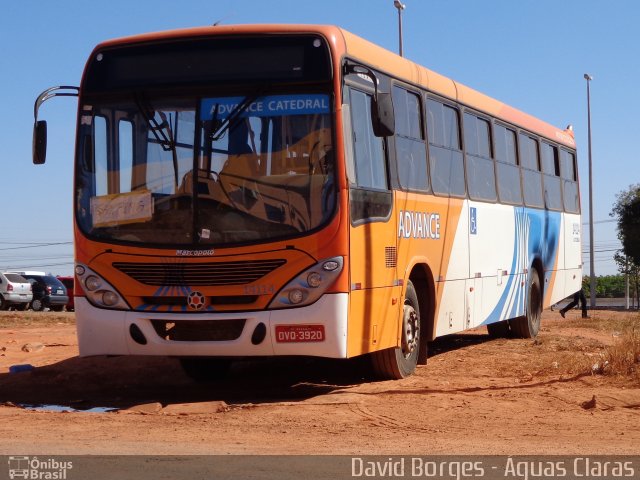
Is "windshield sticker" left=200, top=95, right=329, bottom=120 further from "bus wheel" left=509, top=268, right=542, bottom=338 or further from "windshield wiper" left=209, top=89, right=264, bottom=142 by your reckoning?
"bus wheel" left=509, top=268, right=542, bottom=338

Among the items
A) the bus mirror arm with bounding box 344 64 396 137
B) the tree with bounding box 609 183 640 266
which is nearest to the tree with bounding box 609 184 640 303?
the tree with bounding box 609 183 640 266

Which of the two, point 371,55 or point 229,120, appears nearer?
point 229,120

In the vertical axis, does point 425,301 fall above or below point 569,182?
Result: below

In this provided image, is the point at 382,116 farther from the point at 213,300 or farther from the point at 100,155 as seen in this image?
the point at 100,155

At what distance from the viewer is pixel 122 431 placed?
9805 mm

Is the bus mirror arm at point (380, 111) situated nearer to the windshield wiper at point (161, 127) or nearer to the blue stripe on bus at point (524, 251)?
the windshield wiper at point (161, 127)

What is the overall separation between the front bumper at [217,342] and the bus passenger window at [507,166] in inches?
282

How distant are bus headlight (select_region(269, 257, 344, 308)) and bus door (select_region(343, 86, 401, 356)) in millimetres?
250

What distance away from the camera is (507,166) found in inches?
719

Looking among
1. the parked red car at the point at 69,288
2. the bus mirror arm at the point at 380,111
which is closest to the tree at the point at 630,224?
the parked red car at the point at 69,288

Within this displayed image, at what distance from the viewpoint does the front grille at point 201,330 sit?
11281mm

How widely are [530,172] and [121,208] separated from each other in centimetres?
993

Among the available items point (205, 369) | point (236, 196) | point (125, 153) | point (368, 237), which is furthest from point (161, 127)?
point (205, 369)

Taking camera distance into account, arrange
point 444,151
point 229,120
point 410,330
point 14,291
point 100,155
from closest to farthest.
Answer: point 229,120
point 100,155
point 410,330
point 444,151
point 14,291
